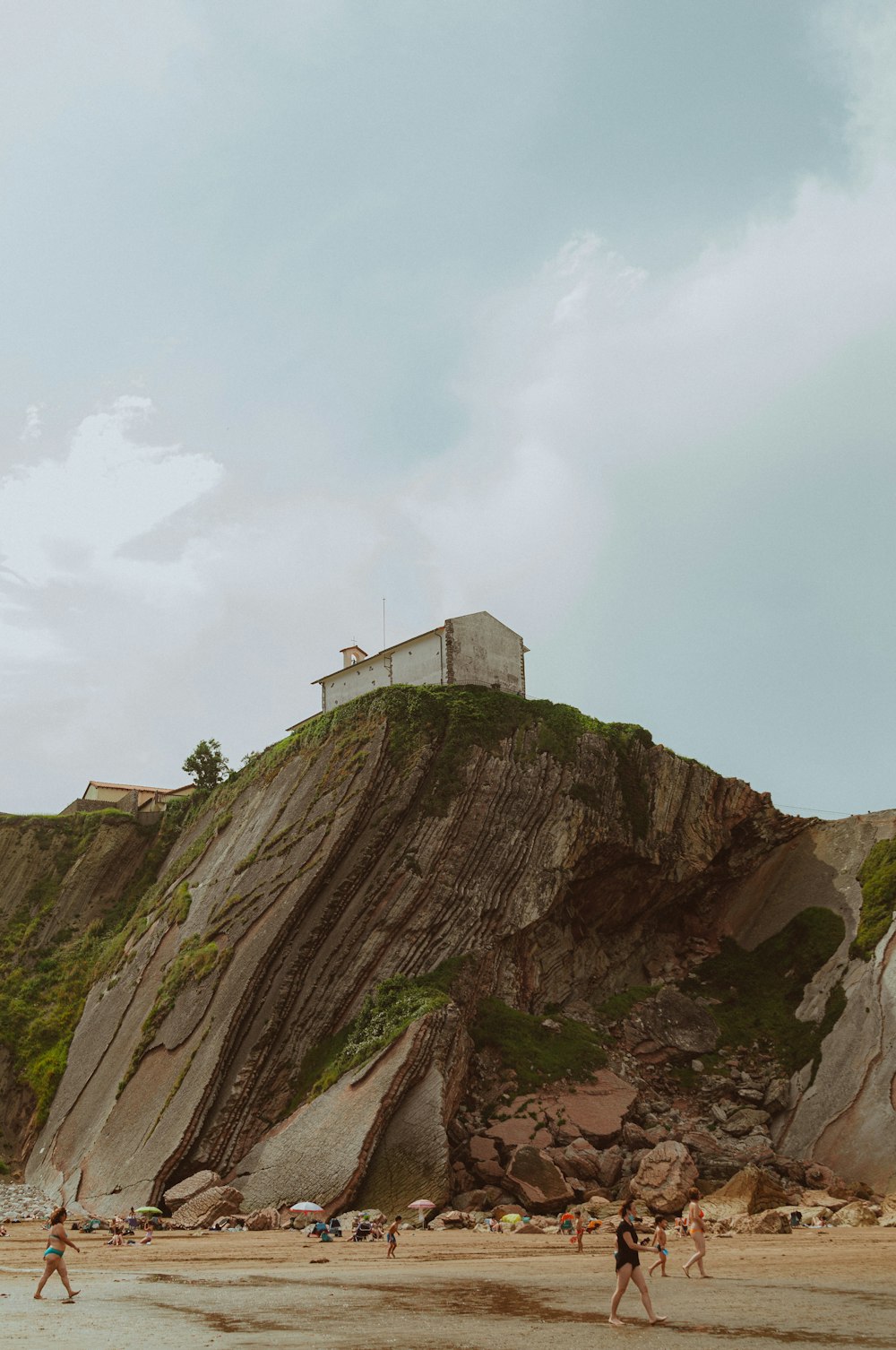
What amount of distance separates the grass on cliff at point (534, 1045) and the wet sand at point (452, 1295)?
39.0 feet

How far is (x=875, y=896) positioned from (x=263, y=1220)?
31.5 meters

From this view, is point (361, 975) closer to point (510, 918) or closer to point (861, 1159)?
point (510, 918)

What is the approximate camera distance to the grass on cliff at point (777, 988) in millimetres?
47125

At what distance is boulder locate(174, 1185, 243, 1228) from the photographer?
36.0 metres

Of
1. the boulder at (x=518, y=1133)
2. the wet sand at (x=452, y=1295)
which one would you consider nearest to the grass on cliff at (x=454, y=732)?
the boulder at (x=518, y=1133)

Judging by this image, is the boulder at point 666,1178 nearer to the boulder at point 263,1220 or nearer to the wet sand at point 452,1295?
the wet sand at point 452,1295

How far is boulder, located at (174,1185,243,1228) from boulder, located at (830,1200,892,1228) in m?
19.5

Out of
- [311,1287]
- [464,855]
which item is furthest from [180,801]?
[311,1287]

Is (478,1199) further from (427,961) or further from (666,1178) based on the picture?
(427,961)

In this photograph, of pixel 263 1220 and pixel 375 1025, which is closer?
pixel 263 1220

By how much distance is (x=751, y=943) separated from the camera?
55.7 metres

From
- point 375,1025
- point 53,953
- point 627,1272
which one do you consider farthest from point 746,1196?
point 53,953

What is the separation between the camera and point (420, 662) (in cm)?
5822

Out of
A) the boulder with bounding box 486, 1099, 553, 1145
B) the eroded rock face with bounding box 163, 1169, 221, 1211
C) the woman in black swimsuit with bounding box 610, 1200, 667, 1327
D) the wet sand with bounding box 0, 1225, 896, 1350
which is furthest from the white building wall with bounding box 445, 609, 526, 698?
the woman in black swimsuit with bounding box 610, 1200, 667, 1327
